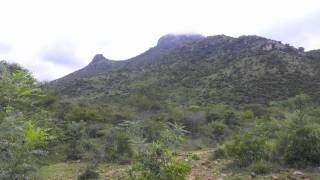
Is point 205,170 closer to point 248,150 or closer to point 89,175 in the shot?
point 248,150

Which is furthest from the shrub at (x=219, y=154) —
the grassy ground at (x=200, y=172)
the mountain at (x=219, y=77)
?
the mountain at (x=219, y=77)

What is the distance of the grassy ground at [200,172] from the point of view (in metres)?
10.1

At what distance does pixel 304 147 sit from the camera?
11047 mm

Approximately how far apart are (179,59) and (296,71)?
2071cm

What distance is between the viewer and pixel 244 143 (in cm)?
1172

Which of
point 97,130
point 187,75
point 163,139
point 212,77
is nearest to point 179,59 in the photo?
point 187,75

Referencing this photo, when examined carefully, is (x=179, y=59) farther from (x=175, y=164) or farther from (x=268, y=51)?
(x=175, y=164)

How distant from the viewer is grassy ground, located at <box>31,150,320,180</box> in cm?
1015

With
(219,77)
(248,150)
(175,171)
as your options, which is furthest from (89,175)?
(219,77)

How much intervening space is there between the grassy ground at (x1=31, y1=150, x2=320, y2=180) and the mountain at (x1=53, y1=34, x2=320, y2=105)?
18.2 m

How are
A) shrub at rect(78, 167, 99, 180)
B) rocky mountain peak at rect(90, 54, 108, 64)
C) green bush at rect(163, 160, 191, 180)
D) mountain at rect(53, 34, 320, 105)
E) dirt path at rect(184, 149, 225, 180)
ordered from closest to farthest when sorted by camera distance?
green bush at rect(163, 160, 191, 180) → dirt path at rect(184, 149, 225, 180) → shrub at rect(78, 167, 99, 180) → mountain at rect(53, 34, 320, 105) → rocky mountain peak at rect(90, 54, 108, 64)

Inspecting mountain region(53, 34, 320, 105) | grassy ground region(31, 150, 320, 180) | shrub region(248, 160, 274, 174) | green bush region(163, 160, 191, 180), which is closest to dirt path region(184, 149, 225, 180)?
grassy ground region(31, 150, 320, 180)

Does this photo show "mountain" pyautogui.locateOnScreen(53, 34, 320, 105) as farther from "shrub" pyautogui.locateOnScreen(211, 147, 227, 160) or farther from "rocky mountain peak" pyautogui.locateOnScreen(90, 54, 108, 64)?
"rocky mountain peak" pyautogui.locateOnScreen(90, 54, 108, 64)

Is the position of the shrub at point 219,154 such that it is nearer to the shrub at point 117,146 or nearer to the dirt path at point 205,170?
the dirt path at point 205,170
